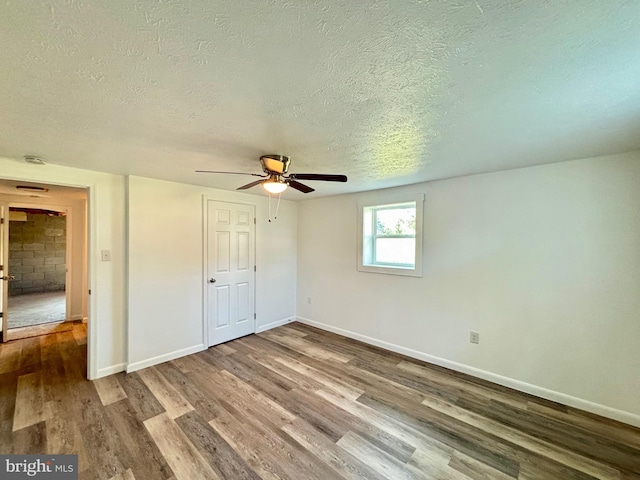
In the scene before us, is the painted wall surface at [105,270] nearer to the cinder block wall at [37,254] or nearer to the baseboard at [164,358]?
the baseboard at [164,358]

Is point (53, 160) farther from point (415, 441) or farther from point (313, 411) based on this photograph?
point (415, 441)

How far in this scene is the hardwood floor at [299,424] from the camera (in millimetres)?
1728

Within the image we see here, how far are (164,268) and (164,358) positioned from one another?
3.62 ft

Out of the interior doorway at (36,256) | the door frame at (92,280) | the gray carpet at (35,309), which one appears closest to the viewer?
the door frame at (92,280)


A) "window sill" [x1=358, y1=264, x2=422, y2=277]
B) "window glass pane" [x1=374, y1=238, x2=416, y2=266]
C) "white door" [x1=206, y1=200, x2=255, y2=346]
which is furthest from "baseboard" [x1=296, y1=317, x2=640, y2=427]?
"white door" [x1=206, y1=200, x2=255, y2=346]

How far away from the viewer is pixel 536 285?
2.54 metres

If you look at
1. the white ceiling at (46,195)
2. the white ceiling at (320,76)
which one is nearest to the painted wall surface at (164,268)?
the white ceiling at (320,76)

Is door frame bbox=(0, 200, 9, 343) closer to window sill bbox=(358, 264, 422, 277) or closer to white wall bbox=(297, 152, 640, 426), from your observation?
window sill bbox=(358, 264, 422, 277)

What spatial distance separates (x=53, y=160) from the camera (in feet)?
7.93

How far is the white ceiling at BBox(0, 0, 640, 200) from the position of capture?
2.79 feet

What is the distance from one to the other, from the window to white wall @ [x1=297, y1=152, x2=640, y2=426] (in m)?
0.14

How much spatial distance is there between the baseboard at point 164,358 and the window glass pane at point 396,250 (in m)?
2.76

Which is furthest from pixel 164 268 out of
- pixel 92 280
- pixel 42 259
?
pixel 42 259

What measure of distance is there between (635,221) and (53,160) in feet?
16.8
